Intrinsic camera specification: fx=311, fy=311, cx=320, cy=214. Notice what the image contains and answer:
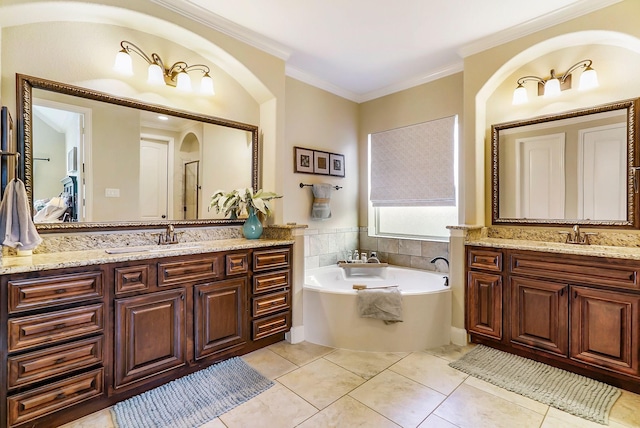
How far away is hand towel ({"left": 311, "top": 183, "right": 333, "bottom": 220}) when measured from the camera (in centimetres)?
357

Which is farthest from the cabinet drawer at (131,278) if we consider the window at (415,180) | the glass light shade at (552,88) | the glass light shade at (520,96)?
the glass light shade at (552,88)

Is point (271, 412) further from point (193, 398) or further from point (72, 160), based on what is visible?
point (72, 160)

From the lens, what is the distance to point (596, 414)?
1.80 metres

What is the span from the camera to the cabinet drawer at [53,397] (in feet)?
5.12

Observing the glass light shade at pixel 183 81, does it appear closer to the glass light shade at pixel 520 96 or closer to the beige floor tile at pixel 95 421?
the beige floor tile at pixel 95 421

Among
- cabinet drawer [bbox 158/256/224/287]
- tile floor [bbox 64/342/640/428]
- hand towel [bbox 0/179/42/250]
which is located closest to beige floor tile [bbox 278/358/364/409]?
tile floor [bbox 64/342/640/428]

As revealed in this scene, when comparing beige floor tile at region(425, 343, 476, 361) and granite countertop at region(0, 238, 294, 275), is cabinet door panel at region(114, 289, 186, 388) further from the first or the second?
beige floor tile at region(425, 343, 476, 361)

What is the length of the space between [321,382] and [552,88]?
2.99 m

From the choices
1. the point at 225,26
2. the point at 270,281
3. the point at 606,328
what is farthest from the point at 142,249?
the point at 606,328

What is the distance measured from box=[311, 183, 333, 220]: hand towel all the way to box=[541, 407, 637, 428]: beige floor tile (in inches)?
98.5

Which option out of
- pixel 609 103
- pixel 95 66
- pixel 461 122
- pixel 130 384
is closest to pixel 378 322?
pixel 130 384

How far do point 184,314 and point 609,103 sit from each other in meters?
3.49

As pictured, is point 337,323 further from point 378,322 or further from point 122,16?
point 122,16

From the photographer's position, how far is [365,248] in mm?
4168
